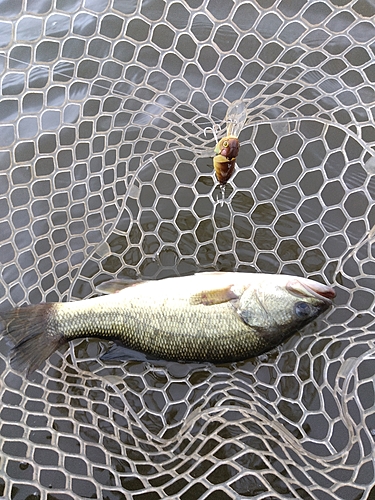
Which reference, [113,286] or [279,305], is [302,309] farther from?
[113,286]

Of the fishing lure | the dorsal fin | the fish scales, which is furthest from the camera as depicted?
the dorsal fin

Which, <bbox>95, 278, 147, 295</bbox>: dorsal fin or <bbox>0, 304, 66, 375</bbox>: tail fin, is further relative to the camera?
<bbox>95, 278, 147, 295</bbox>: dorsal fin

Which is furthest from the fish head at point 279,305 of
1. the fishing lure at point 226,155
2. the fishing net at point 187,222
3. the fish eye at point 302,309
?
the fishing lure at point 226,155

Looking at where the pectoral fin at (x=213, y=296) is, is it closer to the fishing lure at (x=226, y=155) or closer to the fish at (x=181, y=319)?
the fish at (x=181, y=319)

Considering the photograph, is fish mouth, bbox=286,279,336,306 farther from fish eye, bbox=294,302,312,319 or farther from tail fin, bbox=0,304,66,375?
tail fin, bbox=0,304,66,375

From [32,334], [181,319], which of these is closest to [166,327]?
[181,319]

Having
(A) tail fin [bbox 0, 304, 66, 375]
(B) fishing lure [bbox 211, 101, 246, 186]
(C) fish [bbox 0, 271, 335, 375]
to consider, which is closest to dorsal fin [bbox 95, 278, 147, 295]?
(C) fish [bbox 0, 271, 335, 375]
